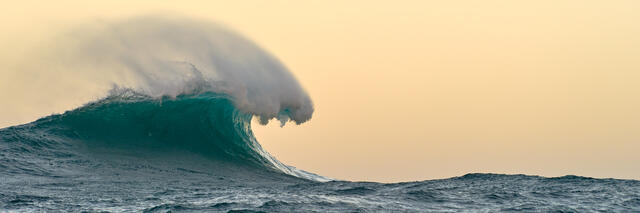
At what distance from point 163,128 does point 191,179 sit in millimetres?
5249

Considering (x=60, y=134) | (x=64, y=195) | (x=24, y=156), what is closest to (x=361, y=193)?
(x=64, y=195)

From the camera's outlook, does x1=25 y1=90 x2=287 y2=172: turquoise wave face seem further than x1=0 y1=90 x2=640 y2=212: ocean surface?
Yes

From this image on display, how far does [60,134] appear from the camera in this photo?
63.2ft

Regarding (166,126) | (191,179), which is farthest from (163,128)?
(191,179)

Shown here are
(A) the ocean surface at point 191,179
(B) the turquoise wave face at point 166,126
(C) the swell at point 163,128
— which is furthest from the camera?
(B) the turquoise wave face at point 166,126

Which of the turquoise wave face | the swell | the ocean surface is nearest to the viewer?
the ocean surface

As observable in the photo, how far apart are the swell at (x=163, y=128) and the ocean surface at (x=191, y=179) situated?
1.4 inches

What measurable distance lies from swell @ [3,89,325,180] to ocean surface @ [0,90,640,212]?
1.4 inches

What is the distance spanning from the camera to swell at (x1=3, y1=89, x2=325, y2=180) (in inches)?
765

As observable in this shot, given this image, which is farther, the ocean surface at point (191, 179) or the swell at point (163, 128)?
the swell at point (163, 128)

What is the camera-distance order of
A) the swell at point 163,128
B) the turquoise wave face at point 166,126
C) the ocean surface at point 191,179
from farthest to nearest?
the turquoise wave face at point 166,126 < the swell at point 163,128 < the ocean surface at point 191,179

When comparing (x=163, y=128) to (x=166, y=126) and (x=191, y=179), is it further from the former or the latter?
(x=191, y=179)

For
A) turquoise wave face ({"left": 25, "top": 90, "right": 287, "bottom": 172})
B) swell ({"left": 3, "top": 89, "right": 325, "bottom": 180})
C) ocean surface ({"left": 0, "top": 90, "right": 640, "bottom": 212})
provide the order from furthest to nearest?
turquoise wave face ({"left": 25, "top": 90, "right": 287, "bottom": 172}), swell ({"left": 3, "top": 89, "right": 325, "bottom": 180}), ocean surface ({"left": 0, "top": 90, "right": 640, "bottom": 212})

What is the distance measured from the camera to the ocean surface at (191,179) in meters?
11.0
